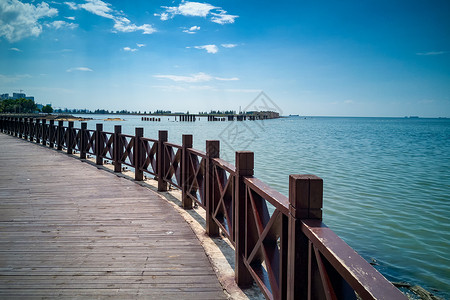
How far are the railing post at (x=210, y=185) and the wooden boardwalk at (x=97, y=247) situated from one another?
0.31 meters

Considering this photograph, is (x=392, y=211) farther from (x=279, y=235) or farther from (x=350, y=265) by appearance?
(x=350, y=265)

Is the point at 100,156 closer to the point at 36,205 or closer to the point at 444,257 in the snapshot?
the point at 36,205

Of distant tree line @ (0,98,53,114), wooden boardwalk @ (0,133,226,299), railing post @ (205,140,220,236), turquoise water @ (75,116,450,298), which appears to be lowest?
turquoise water @ (75,116,450,298)

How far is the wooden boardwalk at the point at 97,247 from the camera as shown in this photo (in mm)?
3180

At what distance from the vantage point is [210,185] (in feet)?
15.5

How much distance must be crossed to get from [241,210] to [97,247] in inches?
84.3

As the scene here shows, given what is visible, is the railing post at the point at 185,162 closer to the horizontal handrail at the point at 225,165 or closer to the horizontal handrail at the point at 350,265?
the horizontal handrail at the point at 225,165

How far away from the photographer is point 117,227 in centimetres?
496

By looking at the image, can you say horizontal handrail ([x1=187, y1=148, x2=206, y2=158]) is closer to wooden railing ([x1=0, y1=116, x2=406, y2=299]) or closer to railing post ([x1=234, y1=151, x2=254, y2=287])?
wooden railing ([x1=0, y1=116, x2=406, y2=299])

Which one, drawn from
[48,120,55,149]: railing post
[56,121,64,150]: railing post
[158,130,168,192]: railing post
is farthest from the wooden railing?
[48,120,55,149]: railing post

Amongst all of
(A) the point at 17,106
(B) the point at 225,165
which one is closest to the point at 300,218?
(B) the point at 225,165

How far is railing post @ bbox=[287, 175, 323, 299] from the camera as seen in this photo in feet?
6.11

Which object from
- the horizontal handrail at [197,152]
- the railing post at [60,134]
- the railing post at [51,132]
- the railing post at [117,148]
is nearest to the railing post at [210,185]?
the horizontal handrail at [197,152]

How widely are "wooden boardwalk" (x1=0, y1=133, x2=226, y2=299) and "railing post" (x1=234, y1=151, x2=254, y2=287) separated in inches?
11.3
